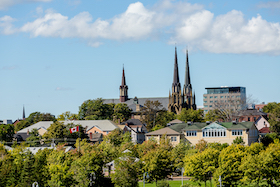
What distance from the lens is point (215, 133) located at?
346 ft

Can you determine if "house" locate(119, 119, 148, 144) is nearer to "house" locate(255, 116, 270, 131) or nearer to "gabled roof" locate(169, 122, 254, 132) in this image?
"gabled roof" locate(169, 122, 254, 132)

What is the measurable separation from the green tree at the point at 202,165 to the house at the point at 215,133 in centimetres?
3277

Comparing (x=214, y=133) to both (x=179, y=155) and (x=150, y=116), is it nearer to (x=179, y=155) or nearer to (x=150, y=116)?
(x=179, y=155)

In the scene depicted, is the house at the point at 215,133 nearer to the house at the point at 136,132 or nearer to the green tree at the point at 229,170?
the house at the point at 136,132

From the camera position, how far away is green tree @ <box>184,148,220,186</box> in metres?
69.6

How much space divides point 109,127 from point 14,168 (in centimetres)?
8117

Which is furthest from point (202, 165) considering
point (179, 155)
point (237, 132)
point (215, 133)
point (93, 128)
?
point (93, 128)

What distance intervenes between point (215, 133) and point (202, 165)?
36010 mm

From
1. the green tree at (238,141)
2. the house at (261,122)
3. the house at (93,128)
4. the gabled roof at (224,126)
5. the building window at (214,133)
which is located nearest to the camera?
the green tree at (238,141)

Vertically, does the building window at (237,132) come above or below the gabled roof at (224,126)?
below

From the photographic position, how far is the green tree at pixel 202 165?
69.6m

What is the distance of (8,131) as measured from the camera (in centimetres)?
13438

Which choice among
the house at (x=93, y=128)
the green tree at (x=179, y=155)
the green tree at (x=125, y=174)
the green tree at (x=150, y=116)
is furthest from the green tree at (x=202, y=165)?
the green tree at (x=150, y=116)

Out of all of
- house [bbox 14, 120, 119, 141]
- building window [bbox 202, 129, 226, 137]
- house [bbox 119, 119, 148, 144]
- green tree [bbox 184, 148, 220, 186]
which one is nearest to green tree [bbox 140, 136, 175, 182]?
green tree [bbox 184, 148, 220, 186]
